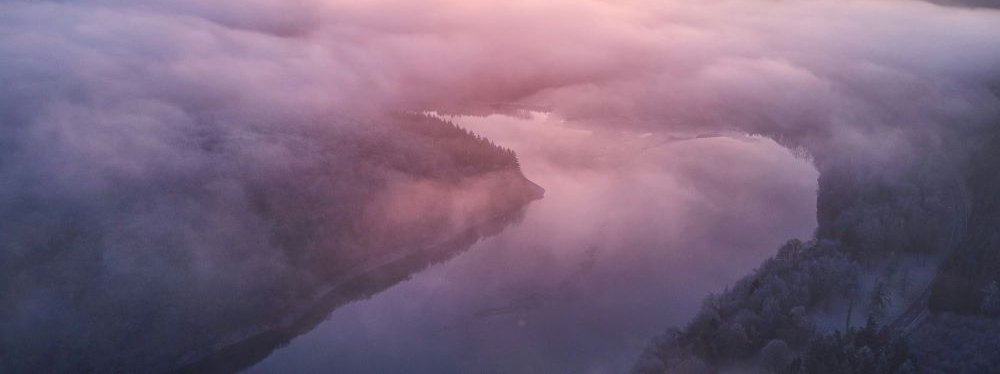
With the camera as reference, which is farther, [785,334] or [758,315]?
[758,315]

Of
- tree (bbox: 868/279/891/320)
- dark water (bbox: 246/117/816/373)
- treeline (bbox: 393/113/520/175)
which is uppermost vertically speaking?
tree (bbox: 868/279/891/320)

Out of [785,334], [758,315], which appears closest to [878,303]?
[785,334]

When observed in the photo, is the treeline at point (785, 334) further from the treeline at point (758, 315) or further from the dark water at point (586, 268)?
the dark water at point (586, 268)

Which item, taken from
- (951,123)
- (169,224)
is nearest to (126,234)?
(169,224)

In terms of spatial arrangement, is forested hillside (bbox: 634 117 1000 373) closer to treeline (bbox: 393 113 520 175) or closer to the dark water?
the dark water

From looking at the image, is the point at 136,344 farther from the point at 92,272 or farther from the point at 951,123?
the point at 951,123

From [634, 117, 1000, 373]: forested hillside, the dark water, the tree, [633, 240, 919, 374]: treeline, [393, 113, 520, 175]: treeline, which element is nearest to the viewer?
[633, 240, 919, 374]: treeline

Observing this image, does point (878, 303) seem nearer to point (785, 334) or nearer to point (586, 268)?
point (785, 334)

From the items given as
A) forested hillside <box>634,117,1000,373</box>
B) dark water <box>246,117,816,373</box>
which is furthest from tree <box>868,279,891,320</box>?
dark water <box>246,117,816,373</box>
